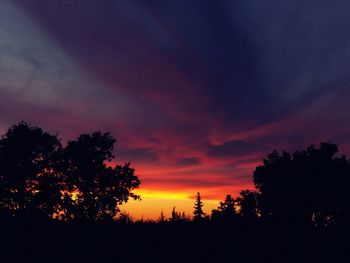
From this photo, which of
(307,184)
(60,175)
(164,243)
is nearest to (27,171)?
(60,175)

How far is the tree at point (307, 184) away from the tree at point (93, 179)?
26.3 m

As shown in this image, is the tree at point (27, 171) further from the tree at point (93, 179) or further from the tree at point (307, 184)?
the tree at point (307, 184)

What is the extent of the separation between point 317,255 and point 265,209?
5537 cm

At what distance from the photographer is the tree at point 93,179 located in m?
53.8

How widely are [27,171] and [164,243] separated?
41030mm

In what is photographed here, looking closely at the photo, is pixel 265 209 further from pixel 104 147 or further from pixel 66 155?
pixel 66 155

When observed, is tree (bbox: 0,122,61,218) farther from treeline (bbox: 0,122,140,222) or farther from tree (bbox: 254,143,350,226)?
tree (bbox: 254,143,350,226)

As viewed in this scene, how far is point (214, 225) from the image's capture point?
17.5 meters

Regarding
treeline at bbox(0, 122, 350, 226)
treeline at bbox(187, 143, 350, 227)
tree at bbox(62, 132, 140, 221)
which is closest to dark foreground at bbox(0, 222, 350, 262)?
treeline at bbox(0, 122, 350, 226)

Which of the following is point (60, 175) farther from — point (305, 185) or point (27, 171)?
point (305, 185)

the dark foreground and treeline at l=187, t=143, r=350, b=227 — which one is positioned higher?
treeline at l=187, t=143, r=350, b=227

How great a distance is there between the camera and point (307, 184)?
67.6 metres

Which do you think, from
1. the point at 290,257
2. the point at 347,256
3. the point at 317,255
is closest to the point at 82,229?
the point at 290,257

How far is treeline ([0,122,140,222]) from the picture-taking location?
5081 centimetres
